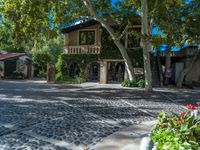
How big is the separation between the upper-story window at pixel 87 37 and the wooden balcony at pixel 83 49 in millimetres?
615

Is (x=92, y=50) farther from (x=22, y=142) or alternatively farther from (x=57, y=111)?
(x=22, y=142)

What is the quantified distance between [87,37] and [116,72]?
4.95 meters

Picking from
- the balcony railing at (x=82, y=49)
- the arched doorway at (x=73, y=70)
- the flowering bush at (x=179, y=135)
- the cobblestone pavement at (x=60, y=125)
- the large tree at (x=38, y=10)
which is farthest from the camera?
the arched doorway at (x=73, y=70)

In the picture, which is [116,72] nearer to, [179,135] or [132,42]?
[132,42]

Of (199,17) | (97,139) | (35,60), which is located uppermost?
(199,17)

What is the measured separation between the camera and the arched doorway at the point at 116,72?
64.3ft

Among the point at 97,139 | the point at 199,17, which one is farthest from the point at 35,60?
the point at 97,139

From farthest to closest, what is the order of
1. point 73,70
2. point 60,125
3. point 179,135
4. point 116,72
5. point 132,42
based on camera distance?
1. point 73,70
2. point 116,72
3. point 132,42
4. point 60,125
5. point 179,135

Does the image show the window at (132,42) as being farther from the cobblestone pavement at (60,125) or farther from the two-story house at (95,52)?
the cobblestone pavement at (60,125)

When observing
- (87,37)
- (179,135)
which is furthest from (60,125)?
(87,37)

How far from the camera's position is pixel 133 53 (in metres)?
18.2

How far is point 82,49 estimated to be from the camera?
20000 millimetres

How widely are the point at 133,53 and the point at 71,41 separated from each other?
281 inches

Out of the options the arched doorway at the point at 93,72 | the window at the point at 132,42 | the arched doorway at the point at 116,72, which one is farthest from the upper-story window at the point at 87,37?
the window at the point at 132,42
